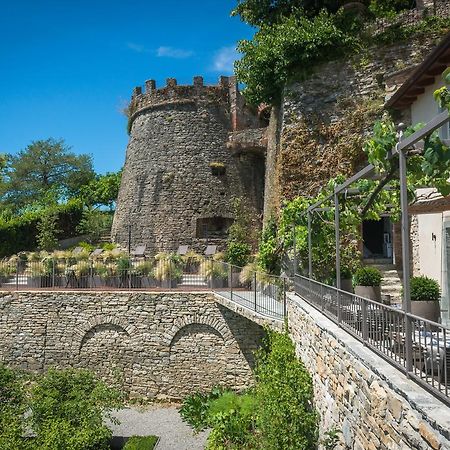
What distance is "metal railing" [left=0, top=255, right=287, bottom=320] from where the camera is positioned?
1409 centimetres

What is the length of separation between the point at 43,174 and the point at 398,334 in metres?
38.7

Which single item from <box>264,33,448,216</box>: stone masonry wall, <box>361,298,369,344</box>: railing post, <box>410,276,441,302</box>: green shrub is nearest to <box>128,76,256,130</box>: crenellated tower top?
<box>264,33,448,216</box>: stone masonry wall

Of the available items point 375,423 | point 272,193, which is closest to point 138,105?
point 272,193

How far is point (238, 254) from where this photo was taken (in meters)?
19.5

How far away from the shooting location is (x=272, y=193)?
52.4 feet

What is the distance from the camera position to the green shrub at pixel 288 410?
7.04 metres

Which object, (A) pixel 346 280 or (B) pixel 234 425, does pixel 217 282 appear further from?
(B) pixel 234 425

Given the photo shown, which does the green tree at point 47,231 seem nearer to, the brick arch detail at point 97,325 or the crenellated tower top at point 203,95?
the crenellated tower top at point 203,95

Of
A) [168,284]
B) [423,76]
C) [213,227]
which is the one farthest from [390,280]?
[213,227]

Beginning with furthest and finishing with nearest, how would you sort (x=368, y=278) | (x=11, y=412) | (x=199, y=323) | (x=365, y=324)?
(x=199, y=323)
(x=11, y=412)
(x=368, y=278)
(x=365, y=324)

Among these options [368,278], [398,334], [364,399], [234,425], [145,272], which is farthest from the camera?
[145,272]

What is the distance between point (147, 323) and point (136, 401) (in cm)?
241

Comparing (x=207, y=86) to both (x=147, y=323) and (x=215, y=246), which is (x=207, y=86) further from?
(x=147, y=323)

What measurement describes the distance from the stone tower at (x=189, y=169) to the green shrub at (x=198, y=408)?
32.9 feet
